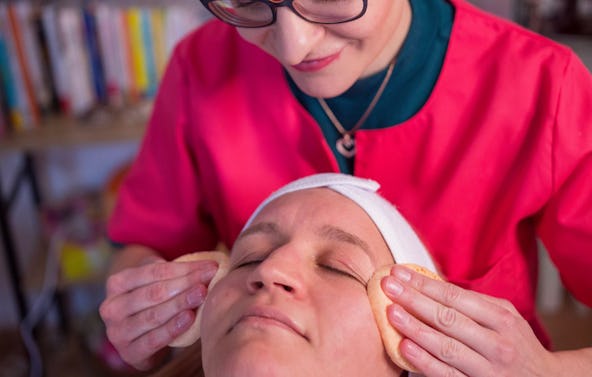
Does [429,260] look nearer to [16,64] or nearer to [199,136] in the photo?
[199,136]

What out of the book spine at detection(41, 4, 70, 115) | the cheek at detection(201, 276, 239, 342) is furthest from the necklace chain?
the book spine at detection(41, 4, 70, 115)

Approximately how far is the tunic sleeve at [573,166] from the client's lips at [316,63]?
0.39 meters

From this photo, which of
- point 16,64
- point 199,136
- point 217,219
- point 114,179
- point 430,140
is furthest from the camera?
point 114,179

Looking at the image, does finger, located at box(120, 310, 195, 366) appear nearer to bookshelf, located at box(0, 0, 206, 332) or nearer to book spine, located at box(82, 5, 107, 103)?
bookshelf, located at box(0, 0, 206, 332)

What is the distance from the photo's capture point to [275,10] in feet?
3.17

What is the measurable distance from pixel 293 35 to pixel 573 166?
0.53m

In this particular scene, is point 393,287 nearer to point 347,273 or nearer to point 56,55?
point 347,273

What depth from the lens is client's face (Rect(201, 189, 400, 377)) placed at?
0.88 meters

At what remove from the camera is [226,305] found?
98 cm

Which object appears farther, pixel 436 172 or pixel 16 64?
pixel 16 64

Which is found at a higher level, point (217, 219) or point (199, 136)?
point (199, 136)

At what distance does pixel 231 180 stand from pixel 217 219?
0.15m

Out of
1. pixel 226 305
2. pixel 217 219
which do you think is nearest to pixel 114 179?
pixel 217 219

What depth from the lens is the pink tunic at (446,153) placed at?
1154mm
